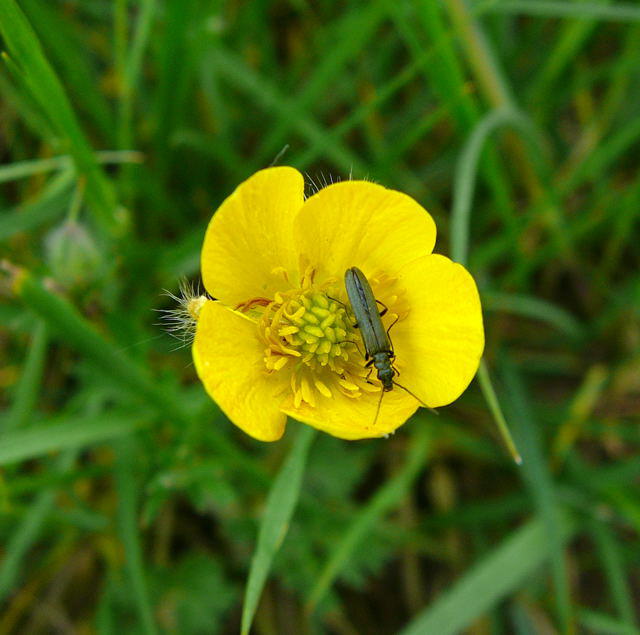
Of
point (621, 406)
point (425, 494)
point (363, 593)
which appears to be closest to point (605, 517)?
point (621, 406)

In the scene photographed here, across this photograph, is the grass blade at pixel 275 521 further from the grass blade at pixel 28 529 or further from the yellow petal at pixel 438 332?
the grass blade at pixel 28 529

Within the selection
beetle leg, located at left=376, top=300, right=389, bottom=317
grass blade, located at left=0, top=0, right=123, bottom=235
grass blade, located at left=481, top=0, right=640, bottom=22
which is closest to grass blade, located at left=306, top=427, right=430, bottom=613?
beetle leg, located at left=376, top=300, right=389, bottom=317

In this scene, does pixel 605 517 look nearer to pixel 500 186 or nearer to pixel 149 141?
pixel 500 186

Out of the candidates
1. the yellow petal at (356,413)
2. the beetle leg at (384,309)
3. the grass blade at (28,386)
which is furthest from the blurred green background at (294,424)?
the yellow petal at (356,413)

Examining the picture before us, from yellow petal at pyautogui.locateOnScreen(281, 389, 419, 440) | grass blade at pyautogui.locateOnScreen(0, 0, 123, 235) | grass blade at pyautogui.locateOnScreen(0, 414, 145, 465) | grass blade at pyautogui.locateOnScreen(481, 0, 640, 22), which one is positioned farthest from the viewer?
grass blade at pyautogui.locateOnScreen(481, 0, 640, 22)

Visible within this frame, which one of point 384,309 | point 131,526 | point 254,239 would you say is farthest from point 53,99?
point 131,526

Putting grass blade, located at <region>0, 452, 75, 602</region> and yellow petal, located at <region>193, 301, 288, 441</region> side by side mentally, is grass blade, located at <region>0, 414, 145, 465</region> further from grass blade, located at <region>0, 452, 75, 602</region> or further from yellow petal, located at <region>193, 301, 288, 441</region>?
yellow petal, located at <region>193, 301, 288, 441</region>
